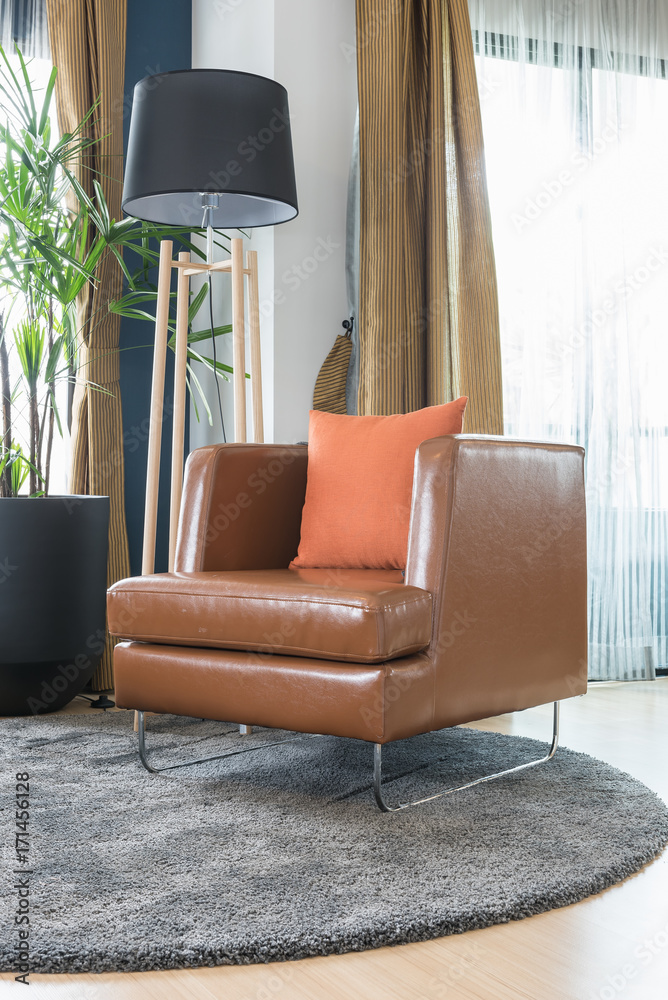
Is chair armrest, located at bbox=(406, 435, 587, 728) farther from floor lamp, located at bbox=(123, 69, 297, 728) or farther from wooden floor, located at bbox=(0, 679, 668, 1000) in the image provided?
floor lamp, located at bbox=(123, 69, 297, 728)

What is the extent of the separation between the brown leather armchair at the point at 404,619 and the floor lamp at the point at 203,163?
45cm

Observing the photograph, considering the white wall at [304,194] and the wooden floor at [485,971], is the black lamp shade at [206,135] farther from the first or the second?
the wooden floor at [485,971]

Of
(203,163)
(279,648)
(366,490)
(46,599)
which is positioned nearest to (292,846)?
(279,648)

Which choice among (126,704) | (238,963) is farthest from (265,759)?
(238,963)

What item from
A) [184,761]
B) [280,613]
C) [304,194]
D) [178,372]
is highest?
[304,194]

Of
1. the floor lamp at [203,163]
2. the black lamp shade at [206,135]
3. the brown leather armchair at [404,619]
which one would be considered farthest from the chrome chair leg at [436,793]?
the black lamp shade at [206,135]

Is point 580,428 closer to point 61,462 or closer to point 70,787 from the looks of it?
point 61,462

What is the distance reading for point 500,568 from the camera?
6.40 ft

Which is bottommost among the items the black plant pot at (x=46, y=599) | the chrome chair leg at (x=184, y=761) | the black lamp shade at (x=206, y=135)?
the chrome chair leg at (x=184, y=761)

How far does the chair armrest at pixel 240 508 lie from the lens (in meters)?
2.22

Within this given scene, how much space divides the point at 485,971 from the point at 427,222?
94.8 inches

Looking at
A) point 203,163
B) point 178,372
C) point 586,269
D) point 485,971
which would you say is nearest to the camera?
point 485,971

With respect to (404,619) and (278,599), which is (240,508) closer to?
(278,599)

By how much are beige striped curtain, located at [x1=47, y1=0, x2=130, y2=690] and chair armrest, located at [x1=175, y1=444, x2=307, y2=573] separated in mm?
949
